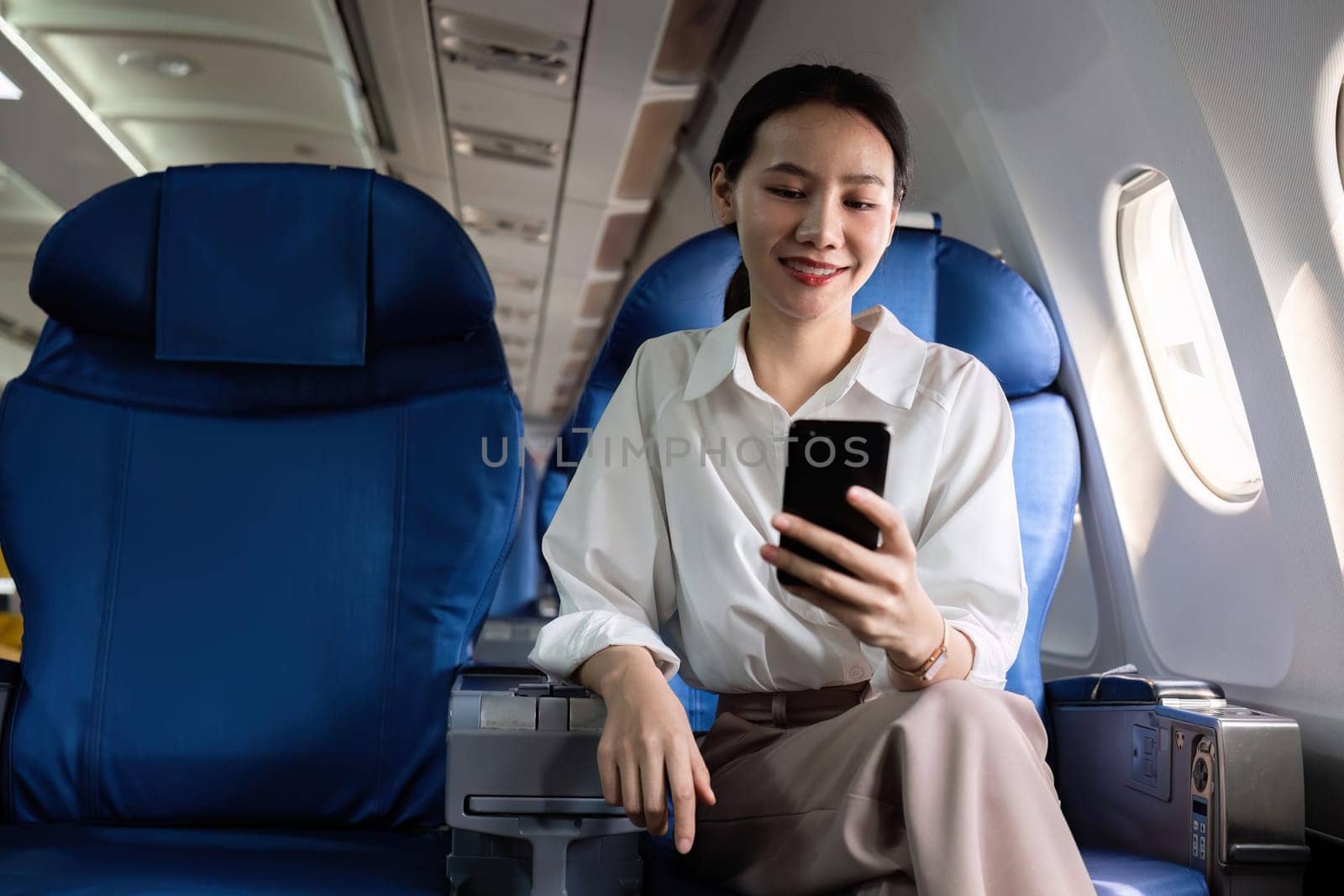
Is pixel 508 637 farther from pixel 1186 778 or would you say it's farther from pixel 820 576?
pixel 820 576

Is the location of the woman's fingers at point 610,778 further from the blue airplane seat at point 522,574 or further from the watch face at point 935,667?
the blue airplane seat at point 522,574

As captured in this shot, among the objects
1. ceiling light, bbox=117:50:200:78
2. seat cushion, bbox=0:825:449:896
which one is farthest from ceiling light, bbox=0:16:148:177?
seat cushion, bbox=0:825:449:896

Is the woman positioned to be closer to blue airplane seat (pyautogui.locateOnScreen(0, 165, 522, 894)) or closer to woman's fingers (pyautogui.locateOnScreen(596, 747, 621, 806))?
woman's fingers (pyautogui.locateOnScreen(596, 747, 621, 806))

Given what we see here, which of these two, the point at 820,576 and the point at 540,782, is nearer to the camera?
the point at 820,576

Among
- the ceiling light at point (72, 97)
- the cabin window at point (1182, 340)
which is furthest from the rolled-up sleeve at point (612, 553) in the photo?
the ceiling light at point (72, 97)

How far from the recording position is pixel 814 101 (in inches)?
65.1

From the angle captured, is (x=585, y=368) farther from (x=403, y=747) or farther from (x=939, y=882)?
(x=939, y=882)

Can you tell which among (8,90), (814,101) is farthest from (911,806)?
(8,90)

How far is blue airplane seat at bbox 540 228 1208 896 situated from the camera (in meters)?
2.08

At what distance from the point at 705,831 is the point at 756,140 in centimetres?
94

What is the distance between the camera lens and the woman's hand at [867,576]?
3.89 ft

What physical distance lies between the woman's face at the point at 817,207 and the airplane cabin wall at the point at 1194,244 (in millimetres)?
711

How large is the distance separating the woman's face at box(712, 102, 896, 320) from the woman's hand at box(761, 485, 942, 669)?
1.62 feet

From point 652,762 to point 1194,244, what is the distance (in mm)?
1473
